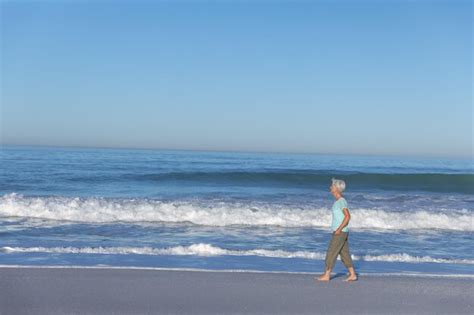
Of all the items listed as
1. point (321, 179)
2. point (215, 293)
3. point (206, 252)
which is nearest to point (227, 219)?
point (206, 252)

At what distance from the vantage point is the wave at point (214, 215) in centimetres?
1461

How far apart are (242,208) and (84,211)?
4430 millimetres

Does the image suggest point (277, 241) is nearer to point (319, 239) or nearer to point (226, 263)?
point (319, 239)

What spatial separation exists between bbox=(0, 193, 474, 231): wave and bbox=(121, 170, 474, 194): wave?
875cm

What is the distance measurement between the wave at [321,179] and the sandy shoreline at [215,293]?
1765cm

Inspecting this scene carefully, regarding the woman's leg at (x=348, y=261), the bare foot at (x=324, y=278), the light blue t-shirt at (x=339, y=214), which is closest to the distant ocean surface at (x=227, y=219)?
the bare foot at (x=324, y=278)

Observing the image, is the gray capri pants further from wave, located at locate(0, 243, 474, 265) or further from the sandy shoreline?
wave, located at locate(0, 243, 474, 265)

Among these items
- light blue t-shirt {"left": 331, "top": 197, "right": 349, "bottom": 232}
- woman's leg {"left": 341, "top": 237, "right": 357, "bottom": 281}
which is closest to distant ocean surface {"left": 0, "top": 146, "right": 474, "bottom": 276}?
woman's leg {"left": 341, "top": 237, "right": 357, "bottom": 281}

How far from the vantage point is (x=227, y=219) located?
14797 mm

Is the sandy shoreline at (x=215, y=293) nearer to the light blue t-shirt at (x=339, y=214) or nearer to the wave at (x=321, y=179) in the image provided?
the light blue t-shirt at (x=339, y=214)

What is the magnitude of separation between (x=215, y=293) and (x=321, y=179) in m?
20.6

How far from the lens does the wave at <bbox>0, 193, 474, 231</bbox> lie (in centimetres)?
1461

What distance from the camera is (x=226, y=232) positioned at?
42.4 feet

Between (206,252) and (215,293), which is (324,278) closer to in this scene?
(215,293)
